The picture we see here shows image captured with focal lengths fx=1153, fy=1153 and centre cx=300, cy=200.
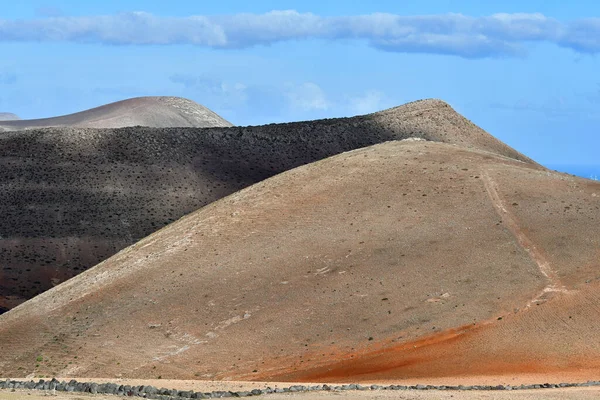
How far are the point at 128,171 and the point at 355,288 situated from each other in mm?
52196

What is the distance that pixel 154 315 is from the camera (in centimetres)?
4934

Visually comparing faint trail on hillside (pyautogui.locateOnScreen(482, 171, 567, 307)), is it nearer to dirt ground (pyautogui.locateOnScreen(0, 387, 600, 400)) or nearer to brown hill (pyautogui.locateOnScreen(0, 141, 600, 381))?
brown hill (pyautogui.locateOnScreen(0, 141, 600, 381))

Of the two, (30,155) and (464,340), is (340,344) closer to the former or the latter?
(464,340)

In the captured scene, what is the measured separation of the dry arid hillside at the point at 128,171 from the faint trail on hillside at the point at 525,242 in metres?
29.5

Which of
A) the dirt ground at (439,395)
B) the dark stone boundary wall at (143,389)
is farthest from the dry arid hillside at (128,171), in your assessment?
the dirt ground at (439,395)

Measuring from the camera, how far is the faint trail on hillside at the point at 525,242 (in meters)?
44.8

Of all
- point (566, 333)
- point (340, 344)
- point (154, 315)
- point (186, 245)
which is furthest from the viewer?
point (186, 245)

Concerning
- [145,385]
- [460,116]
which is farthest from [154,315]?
[460,116]

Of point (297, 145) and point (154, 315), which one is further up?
point (297, 145)

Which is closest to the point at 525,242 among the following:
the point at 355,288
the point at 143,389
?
the point at 355,288

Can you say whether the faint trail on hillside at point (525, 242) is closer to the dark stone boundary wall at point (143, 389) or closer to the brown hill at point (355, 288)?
the brown hill at point (355, 288)

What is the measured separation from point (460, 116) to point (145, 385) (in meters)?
76.5

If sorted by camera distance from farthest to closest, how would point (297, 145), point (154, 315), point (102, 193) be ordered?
1. point (297, 145)
2. point (102, 193)
3. point (154, 315)

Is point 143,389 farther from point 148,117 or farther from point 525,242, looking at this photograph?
point 148,117
